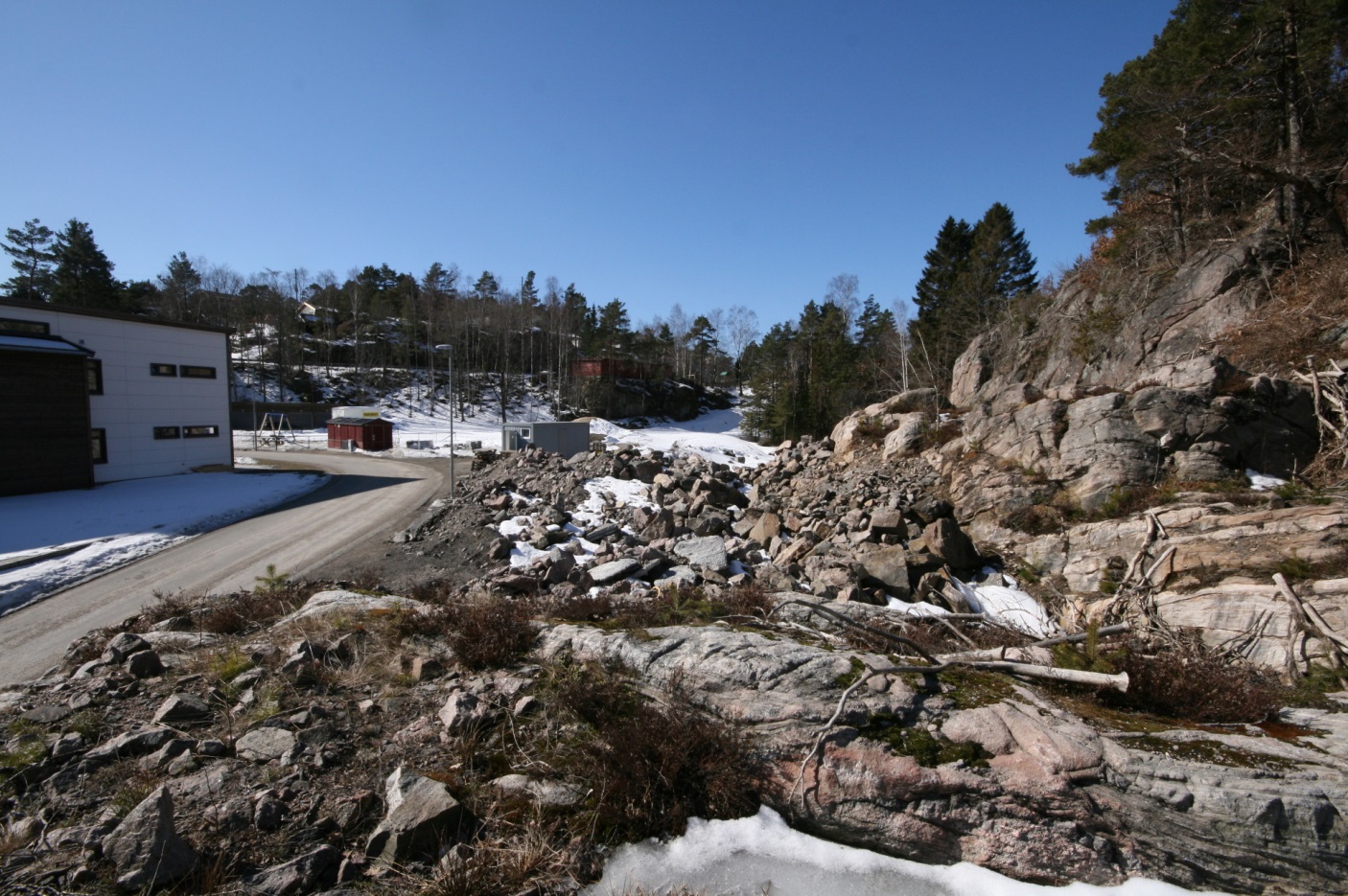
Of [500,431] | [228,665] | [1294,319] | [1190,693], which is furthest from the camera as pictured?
[500,431]

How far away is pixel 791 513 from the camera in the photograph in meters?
18.2

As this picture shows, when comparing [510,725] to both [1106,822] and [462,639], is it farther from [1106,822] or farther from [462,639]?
[1106,822]

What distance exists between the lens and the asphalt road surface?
1118cm

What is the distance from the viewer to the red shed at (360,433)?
157 ft

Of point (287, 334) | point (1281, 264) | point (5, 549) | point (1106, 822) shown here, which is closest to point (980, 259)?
point (1281, 264)

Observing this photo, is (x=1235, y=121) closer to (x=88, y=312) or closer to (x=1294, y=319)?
(x=1294, y=319)

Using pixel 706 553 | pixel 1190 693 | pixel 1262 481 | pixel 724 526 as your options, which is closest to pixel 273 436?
pixel 724 526

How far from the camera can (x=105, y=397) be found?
26.4m

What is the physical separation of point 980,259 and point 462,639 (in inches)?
1918

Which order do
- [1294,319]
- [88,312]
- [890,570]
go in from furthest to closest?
[88,312]
[1294,319]
[890,570]

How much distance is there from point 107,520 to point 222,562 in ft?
26.8

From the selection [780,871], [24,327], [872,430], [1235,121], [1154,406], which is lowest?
[780,871]

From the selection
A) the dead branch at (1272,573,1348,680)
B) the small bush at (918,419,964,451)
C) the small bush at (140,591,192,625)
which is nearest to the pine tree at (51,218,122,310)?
the small bush at (140,591,192,625)

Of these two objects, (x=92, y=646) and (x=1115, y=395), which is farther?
(x=1115, y=395)
